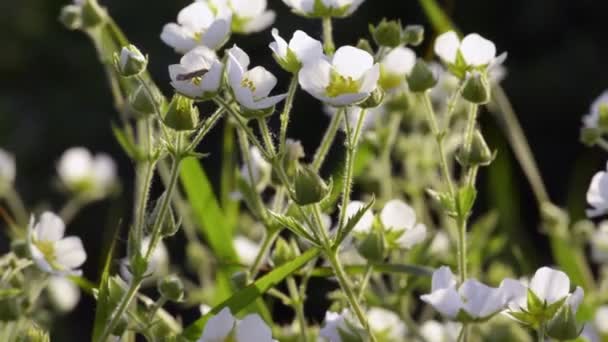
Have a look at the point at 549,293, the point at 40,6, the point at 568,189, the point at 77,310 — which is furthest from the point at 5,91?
the point at 549,293

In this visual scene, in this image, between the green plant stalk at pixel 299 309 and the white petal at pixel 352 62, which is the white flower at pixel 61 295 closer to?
the green plant stalk at pixel 299 309

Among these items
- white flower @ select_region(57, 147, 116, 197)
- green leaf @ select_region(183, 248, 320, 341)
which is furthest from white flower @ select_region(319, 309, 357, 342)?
white flower @ select_region(57, 147, 116, 197)

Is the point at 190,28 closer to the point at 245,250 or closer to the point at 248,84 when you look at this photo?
the point at 248,84

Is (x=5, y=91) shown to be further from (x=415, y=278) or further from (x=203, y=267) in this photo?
(x=415, y=278)

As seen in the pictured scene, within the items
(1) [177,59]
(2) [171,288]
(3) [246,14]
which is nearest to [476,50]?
(3) [246,14]

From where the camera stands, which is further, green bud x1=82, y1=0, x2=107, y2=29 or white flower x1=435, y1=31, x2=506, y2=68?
green bud x1=82, y1=0, x2=107, y2=29

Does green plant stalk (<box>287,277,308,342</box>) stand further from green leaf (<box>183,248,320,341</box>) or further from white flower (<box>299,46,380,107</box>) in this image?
white flower (<box>299,46,380,107</box>)
